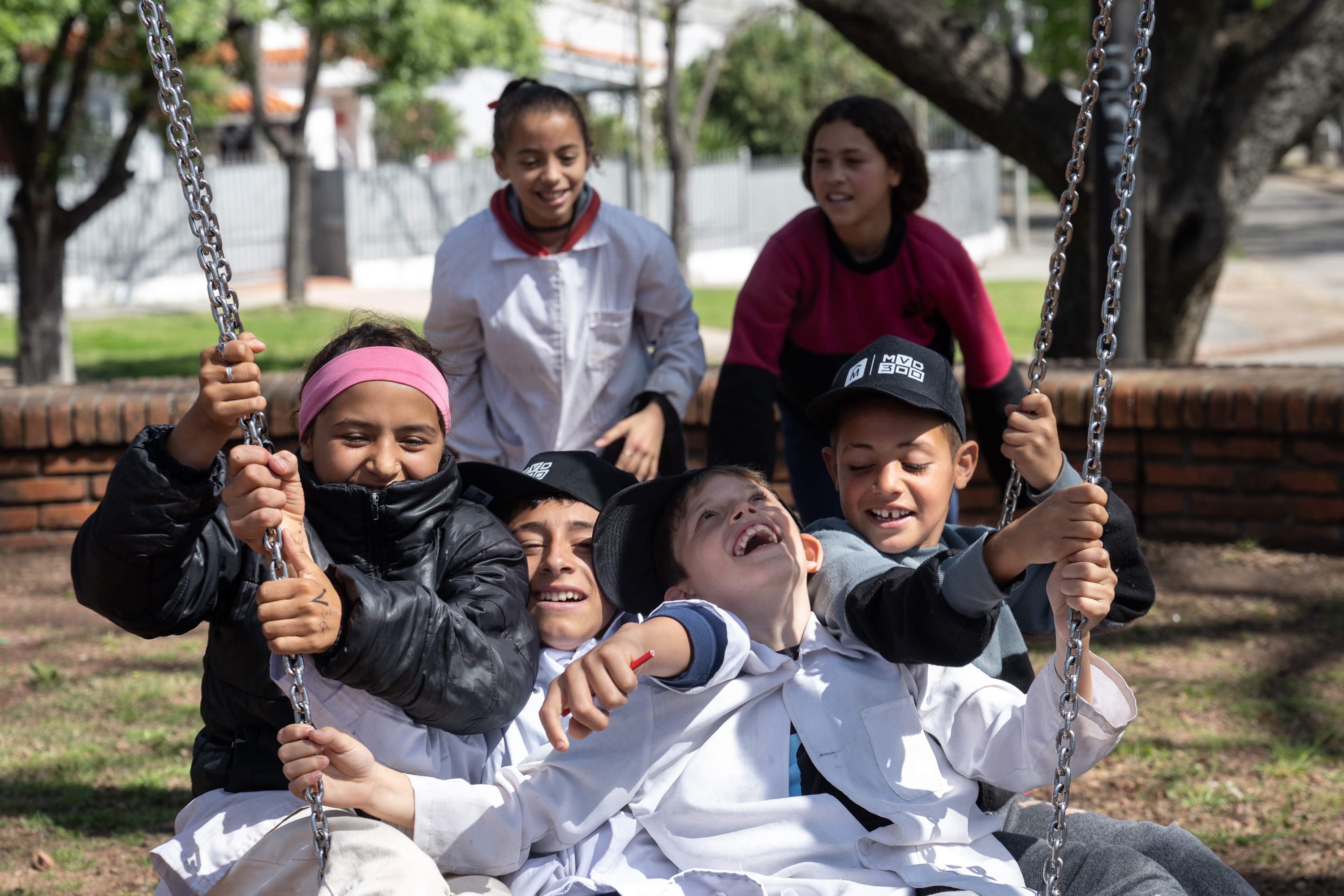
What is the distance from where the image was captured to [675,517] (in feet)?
8.38

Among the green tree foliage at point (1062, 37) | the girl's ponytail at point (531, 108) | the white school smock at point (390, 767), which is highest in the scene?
the green tree foliage at point (1062, 37)

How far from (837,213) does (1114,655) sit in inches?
82.4

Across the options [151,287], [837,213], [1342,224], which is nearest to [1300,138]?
[837,213]

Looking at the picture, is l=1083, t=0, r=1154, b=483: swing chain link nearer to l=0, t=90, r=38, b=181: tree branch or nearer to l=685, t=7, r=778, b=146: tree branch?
l=0, t=90, r=38, b=181: tree branch

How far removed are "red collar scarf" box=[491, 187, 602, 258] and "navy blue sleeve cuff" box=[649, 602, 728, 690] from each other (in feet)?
5.42

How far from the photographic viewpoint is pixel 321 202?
23.1 m

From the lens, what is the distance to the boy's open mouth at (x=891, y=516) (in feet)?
8.12

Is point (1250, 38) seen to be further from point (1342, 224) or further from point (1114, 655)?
point (1342, 224)

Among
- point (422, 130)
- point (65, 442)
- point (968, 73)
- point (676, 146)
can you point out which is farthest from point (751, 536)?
point (422, 130)

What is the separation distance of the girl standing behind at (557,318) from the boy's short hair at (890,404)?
1041mm

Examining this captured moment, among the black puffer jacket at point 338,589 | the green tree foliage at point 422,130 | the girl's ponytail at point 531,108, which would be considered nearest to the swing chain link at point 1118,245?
the black puffer jacket at point 338,589

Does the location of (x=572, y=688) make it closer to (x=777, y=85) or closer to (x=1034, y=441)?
(x=1034, y=441)

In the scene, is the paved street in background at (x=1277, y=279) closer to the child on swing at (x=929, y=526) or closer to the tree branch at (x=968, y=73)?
the tree branch at (x=968, y=73)

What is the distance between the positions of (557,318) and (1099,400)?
1.93 meters
